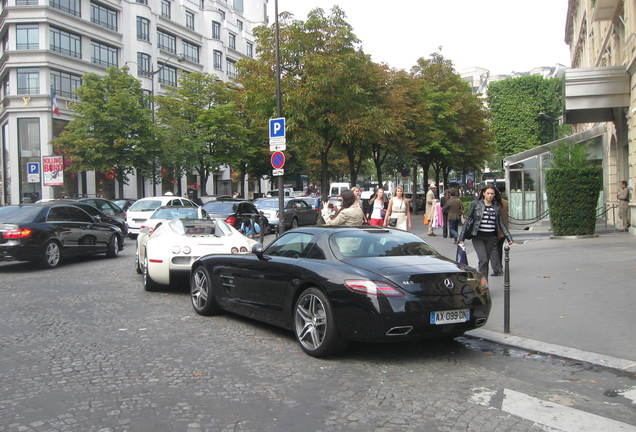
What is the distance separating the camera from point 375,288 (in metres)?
5.73

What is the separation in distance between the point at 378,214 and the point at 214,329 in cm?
770

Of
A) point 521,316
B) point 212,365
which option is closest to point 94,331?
point 212,365

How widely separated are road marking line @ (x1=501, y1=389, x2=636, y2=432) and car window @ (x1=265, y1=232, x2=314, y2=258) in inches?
109

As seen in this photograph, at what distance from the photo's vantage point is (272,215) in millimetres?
26203

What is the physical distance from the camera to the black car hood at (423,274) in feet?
19.1

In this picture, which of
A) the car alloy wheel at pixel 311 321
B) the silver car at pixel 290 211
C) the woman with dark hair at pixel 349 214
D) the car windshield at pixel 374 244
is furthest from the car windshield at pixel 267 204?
the car alloy wheel at pixel 311 321

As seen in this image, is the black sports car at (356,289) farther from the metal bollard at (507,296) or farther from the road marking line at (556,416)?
the road marking line at (556,416)

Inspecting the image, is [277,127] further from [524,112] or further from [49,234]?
[524,112]

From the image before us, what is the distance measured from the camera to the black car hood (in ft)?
19.1

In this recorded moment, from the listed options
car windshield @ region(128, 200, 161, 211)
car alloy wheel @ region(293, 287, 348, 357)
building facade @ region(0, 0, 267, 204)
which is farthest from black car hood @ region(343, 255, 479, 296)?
building facade @ region(0, 0, 267, 204)

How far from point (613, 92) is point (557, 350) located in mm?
16302

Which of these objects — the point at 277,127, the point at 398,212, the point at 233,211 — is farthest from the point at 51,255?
the point at 398,212

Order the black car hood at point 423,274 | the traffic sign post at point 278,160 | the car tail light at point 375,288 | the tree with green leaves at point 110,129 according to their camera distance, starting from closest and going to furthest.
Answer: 1. the car tail light at point 375,288
2. the black car hood at point 423,274
3. the traffic sign post at point 278,160
4. the tree with green leaves at point 110,129

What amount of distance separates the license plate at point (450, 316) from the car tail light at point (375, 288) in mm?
424
